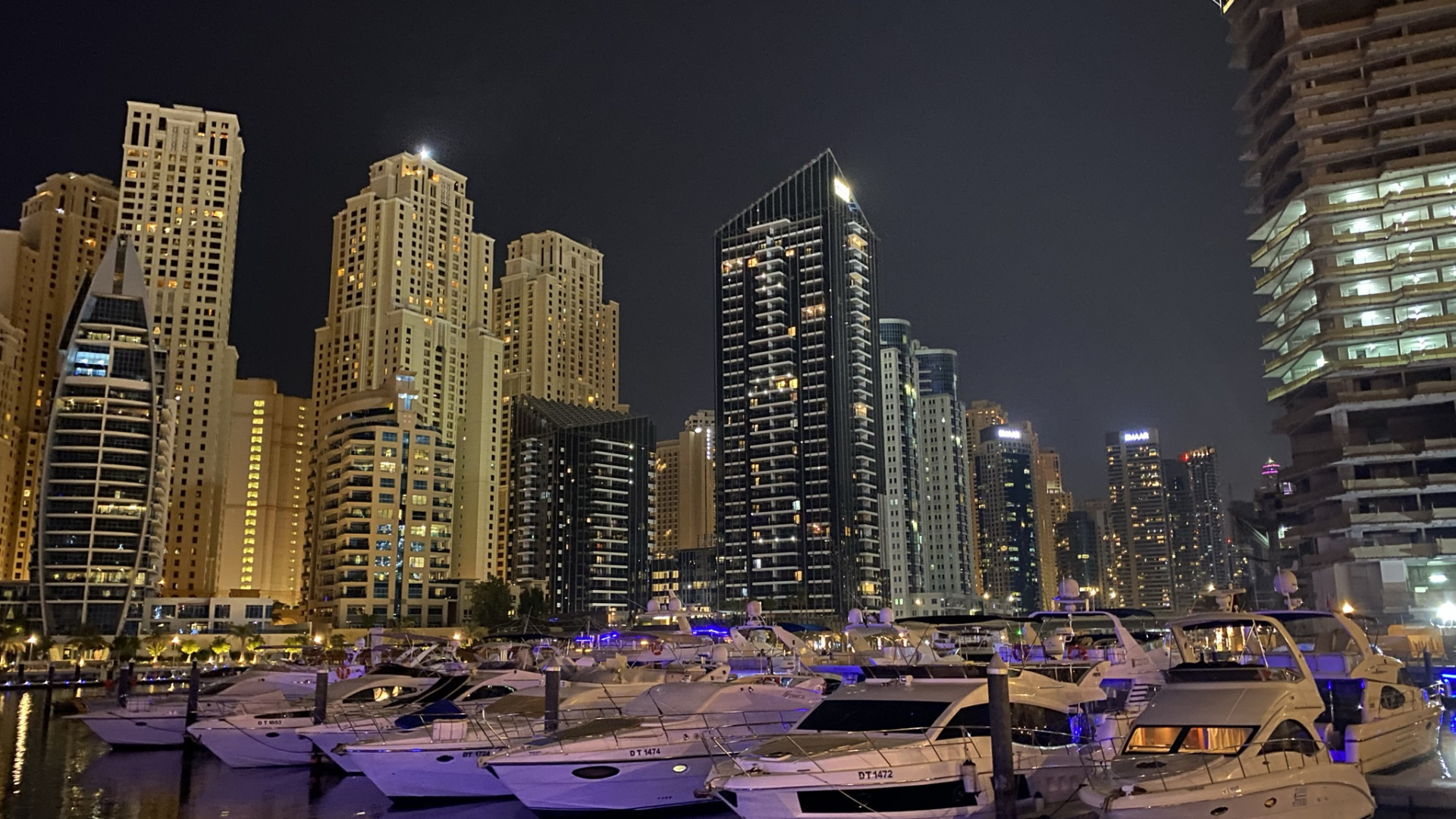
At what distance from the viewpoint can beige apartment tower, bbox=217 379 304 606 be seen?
179 meters

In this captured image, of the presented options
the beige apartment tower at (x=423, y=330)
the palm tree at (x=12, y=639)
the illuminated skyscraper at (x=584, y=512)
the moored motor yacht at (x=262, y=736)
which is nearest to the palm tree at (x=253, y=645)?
the palm tree at (x=12, y=639)

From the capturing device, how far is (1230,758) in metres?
18.2

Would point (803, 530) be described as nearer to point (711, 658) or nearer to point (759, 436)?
point (759, 436)

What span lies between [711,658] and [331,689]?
1419 centimetres

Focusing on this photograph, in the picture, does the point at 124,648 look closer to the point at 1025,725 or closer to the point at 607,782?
the point at 607,782

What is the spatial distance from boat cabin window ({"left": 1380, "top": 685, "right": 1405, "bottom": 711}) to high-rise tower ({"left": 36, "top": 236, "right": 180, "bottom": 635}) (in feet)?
390

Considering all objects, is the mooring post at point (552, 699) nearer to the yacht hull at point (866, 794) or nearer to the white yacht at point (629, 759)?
the white yacht at point (629, 759)

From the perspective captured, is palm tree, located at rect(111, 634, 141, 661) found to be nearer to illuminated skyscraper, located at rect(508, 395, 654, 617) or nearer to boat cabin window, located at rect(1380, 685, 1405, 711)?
illuminated skyscraper, located at rect(508, 395, 654, 617)

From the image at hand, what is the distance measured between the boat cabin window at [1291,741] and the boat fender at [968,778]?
4888 mm

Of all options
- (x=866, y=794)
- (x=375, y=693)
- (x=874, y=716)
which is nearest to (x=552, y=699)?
(x=874, y=716)

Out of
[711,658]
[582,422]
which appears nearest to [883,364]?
[582,422]

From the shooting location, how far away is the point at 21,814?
2738cm

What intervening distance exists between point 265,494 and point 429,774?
174m

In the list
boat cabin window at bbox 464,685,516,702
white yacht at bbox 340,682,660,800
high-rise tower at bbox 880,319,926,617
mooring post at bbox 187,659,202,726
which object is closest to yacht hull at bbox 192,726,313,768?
mooring post at bbox 187,659,202,726
